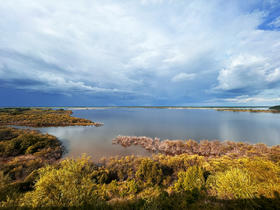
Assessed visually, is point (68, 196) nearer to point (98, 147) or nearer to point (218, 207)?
point (218, 207)

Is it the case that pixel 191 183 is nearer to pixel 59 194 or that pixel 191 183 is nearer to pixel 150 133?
pixel 59 194

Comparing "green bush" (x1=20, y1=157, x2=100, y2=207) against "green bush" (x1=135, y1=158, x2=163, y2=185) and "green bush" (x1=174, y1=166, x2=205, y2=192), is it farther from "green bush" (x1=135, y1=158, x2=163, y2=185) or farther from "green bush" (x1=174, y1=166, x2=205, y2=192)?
"green bush" (x1=174, y1=166, x2=205, y2=192)

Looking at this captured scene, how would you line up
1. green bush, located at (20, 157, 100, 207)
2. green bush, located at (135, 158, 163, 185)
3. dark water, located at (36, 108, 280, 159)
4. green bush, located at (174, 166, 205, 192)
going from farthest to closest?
dark water, located at (36, 108, 280, 159)
green bush, located at (135, 158, 163, 185)
green bush, located at (174, 166, 205, 192)
green bush, located at (20, 157, 100, 207)

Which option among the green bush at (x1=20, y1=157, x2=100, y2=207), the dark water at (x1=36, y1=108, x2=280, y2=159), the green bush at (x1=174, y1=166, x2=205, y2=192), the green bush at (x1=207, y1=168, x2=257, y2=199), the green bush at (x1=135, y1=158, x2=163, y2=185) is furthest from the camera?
the dark water at (x1=36, y1=108, x2=280, y2=159)

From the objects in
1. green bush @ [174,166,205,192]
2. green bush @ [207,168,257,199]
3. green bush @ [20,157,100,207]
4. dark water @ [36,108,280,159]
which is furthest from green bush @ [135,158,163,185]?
dark water @ [36,108,280,159]

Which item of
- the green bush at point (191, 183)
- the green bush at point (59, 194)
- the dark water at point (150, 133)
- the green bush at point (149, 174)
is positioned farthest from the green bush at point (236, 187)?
the dark water at point (150, 133)

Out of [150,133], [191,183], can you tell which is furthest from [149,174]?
[150,133]

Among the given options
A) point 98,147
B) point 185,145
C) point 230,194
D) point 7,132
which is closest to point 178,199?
point 230,194

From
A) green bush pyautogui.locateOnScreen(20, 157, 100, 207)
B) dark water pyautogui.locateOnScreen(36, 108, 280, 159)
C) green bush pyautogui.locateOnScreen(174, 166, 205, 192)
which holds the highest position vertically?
green bush pyautogui.locateOnScreen(20, 157, 100, 207)

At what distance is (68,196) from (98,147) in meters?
9.77

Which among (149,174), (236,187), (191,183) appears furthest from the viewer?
(149,174)

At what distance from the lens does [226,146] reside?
1174 cm

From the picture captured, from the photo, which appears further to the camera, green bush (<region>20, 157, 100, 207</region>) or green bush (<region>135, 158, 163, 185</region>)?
green bush (<region>135, 158, 163, 185</region>)

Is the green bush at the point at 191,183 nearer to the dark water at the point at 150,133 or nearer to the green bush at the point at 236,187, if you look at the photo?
the green bush at the point at 236,187
